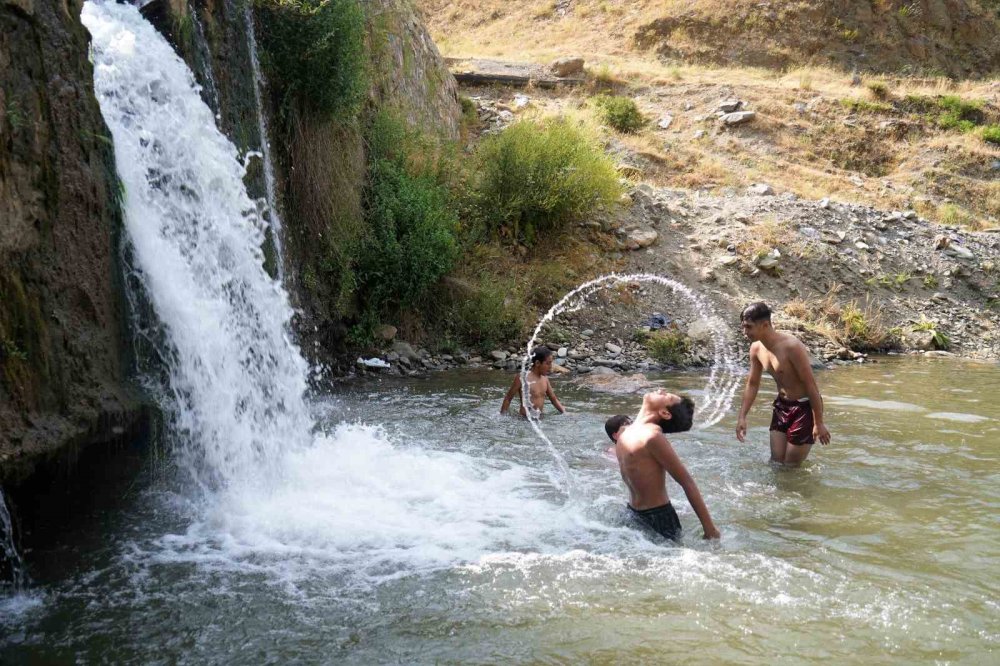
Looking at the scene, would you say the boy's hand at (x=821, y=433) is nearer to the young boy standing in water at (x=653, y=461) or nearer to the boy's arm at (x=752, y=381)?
the boy's arm at (x=752, y=381)

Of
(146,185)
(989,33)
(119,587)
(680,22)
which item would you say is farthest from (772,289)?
(989,33)

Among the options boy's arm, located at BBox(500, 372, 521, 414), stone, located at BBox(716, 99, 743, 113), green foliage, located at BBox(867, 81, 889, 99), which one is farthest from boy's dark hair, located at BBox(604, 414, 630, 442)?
green foliage, located at BBox(867, 81, 889, 99)

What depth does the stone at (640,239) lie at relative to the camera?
1462 centimetres

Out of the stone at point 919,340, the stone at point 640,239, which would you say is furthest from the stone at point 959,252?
the stone at point 640,239

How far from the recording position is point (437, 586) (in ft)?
15.7

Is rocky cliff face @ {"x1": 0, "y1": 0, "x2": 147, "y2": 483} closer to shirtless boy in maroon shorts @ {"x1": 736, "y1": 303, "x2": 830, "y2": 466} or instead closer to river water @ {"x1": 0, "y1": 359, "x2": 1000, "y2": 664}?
river water @ {"x1": 0, "y1": 359, "x2": 1000, "y2": 664}

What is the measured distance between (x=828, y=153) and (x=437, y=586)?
1913cm

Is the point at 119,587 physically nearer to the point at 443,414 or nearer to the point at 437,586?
the point at 437,586

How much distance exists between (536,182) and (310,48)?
465cm

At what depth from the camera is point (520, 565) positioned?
5055 mm

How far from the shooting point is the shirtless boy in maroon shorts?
686 centimetres

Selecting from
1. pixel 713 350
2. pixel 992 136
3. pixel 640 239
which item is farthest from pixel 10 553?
pixel 992 136

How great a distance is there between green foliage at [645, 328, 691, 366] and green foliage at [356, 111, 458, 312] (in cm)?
298

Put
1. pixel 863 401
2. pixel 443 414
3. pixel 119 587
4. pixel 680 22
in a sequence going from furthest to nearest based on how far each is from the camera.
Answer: pixel 680 22, pixel 863 401, pixel 443 414, pixel 119 587
